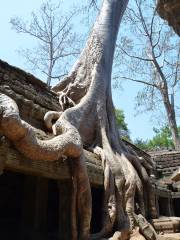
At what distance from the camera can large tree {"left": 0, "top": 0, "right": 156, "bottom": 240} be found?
10.4 feet

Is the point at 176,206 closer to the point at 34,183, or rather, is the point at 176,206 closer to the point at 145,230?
the point at 145,230

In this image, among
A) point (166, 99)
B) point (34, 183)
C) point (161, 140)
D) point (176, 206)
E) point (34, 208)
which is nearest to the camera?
point (34, 208)

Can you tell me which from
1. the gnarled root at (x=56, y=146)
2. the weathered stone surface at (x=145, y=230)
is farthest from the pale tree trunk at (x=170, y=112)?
the gnarled root at (x=56, y=146)

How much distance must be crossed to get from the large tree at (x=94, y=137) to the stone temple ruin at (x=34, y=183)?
0.14 m

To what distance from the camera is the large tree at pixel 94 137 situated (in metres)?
3.17

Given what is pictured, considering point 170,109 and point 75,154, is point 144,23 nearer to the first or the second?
point 170,109

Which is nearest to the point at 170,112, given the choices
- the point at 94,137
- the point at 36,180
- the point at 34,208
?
the point at 94,137

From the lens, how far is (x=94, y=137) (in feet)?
17.9

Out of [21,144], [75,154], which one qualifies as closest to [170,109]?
[75,154]

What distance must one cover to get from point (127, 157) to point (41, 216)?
197cm

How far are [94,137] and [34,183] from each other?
1427 mm

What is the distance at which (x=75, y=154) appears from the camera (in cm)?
380

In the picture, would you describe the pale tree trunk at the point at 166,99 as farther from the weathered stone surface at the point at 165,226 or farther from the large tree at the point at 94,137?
the weathered stone surface at the point at 165,226

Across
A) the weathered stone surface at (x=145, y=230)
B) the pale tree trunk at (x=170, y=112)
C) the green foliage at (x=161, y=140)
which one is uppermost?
the green foliage at (x=161, y=140)
